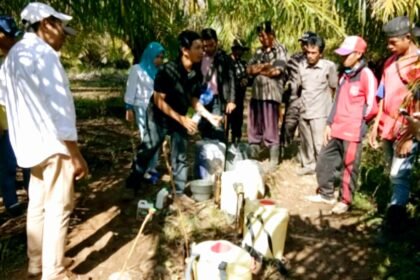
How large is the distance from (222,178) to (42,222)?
168 cm

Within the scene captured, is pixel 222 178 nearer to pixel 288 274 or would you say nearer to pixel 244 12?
pixel 288 274

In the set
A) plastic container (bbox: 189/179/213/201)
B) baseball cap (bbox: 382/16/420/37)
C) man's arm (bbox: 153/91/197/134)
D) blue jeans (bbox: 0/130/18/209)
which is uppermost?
baseball cap (bbox: 382/16/420/37)

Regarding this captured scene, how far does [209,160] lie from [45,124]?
226cm

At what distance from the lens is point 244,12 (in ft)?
16.5

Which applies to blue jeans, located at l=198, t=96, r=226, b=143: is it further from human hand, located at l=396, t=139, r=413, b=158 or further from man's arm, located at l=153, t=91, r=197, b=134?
human hand, located at l=396, t=139, r=413, b=158

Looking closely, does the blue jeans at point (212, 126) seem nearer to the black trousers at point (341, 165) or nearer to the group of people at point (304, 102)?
the group of people at point (304, 102)

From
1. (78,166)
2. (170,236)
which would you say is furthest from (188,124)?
(78,166)

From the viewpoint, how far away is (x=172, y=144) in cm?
417

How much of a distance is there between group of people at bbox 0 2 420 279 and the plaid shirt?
0.01 meters

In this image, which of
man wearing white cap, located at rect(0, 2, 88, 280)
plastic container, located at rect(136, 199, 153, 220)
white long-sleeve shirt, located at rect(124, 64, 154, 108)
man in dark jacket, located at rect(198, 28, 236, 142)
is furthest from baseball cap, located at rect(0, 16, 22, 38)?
man in dark jacket, located at rect(198, 28, 236, 142)

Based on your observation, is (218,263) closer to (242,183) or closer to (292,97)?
(242,183)

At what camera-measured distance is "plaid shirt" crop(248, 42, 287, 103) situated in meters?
5.29

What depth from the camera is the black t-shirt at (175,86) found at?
391 cm

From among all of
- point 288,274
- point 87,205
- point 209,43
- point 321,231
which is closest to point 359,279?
point 288,274
